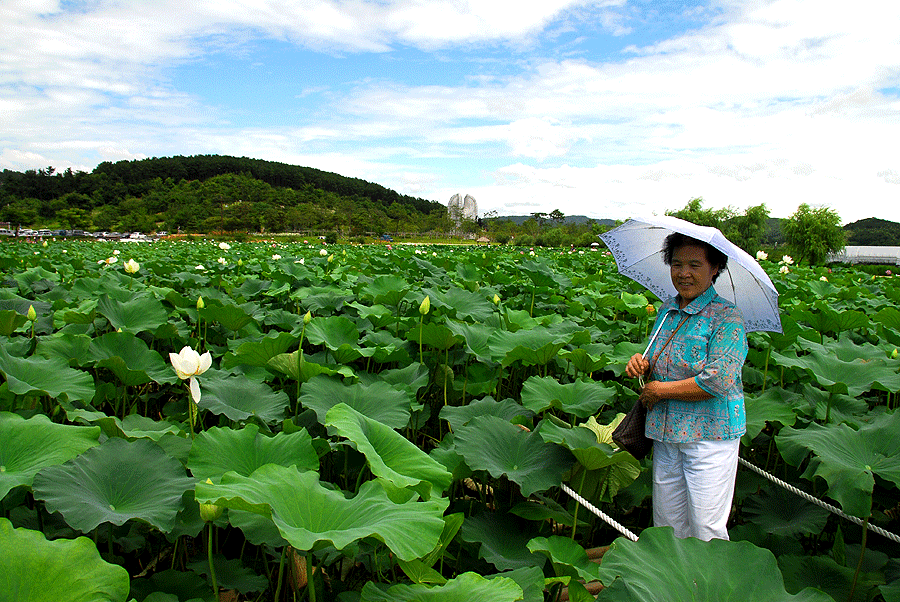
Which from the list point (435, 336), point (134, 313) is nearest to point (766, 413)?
point (435, 336)

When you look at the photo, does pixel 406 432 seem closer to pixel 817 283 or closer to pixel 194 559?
pixel 194 559

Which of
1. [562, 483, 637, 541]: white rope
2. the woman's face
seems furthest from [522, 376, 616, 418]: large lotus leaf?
the woman's face

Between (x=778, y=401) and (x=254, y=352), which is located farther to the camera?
(x=254, y=352)

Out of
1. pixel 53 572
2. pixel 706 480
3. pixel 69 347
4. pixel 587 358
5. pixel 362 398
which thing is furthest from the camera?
pixel 587 358

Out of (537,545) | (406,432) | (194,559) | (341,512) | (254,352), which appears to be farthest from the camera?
(406,432)

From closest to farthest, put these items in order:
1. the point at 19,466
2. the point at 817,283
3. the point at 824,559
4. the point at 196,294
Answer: the point at 19,466 → the point at 824,559 → the point at 196,294 → the point at 817,283

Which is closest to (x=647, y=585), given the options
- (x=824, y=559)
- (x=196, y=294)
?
(x=824, y=559)

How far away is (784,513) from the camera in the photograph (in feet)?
6.27

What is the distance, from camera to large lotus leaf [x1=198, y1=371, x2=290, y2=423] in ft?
5.81

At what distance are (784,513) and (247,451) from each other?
184 cm

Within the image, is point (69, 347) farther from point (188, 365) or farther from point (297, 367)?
point (188, 365)

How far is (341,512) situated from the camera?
40.3 inches

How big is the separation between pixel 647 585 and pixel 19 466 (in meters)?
1.39

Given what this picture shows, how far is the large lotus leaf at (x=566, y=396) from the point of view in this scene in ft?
6.21
